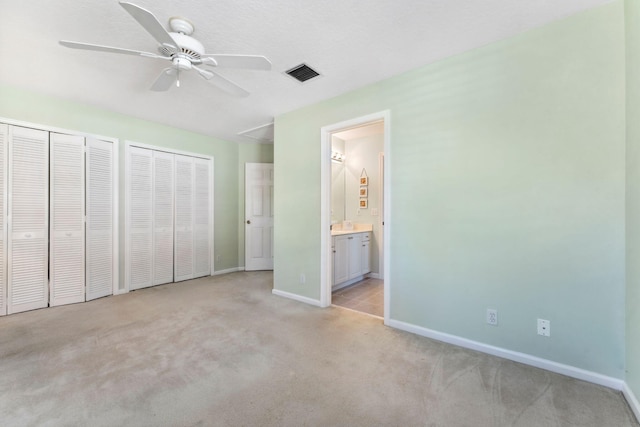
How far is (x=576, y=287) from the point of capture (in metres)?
1.82

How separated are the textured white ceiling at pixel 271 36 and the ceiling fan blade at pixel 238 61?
0.22 m

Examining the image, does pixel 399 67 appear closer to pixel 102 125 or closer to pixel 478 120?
pixel 478 120

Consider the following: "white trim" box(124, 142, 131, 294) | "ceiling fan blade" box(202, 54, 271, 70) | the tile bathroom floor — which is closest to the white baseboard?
the tile bathroom floor

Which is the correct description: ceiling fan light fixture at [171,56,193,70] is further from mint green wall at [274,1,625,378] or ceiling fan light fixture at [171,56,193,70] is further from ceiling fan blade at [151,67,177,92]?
mint green wall at [274,1,625,378]

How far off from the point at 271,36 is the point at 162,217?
340cm

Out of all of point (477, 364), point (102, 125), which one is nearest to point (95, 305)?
point (102, 125)

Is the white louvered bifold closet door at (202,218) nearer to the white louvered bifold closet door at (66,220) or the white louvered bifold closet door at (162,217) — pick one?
the white louvered bifold closet door at (162,217)

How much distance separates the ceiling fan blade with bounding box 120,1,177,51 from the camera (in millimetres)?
1390

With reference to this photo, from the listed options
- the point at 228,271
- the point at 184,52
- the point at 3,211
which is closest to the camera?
the point at 184,52

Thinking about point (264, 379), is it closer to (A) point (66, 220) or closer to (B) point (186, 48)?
(B) point (186, 48)

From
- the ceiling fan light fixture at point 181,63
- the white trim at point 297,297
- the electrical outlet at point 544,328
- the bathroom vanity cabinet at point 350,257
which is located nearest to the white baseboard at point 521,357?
the electrical outlet at point 544,328

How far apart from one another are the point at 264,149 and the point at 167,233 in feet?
8.07

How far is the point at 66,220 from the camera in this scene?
3.30 metres

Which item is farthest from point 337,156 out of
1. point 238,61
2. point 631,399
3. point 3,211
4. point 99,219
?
point 3,211
